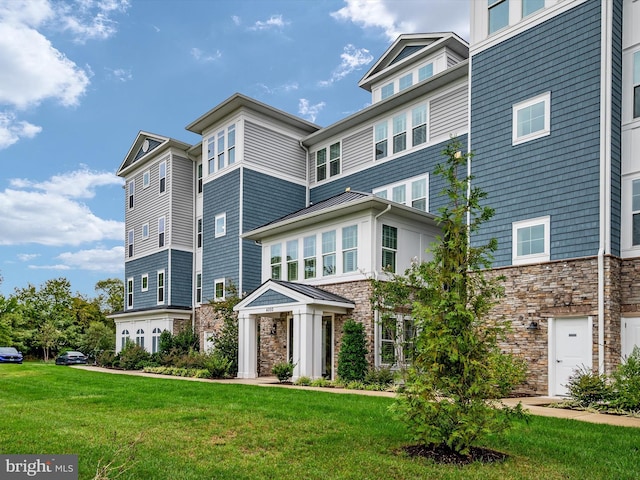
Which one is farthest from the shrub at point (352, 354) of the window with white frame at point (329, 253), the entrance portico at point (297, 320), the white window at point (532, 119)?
the white window at point (532, 119)

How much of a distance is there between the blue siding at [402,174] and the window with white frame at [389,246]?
5.68 feet

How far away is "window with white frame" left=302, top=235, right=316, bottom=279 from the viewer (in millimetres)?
18625

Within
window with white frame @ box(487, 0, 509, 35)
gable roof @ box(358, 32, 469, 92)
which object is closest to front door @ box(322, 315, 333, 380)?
window with white frame @ box(487, 0, 509, 35)

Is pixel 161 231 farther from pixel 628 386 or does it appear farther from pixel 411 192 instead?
pixel 628 386

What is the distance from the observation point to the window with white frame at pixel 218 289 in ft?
77.0

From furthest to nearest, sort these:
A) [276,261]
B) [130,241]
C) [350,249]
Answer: [130,241] < [276,261] < [350,249]

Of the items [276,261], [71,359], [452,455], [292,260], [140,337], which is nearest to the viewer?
[452,455]

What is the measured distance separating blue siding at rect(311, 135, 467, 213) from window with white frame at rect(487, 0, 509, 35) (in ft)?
11.7

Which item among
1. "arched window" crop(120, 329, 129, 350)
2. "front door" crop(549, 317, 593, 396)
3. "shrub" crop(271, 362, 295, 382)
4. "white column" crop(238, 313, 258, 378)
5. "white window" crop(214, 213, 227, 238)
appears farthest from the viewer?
"arched window" crop(120, 329, 129, 350)

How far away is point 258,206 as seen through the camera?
23141 millimetres

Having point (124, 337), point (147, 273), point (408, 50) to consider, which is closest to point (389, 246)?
point (408, 50)

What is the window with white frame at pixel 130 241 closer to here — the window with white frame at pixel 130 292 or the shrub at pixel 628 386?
the window with white frame at pixel 130 292

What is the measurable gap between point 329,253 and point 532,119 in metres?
7.28

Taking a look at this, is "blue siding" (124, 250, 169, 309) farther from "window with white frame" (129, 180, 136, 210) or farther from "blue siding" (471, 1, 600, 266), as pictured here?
"blue siding" (471, 1, 600, 266)
